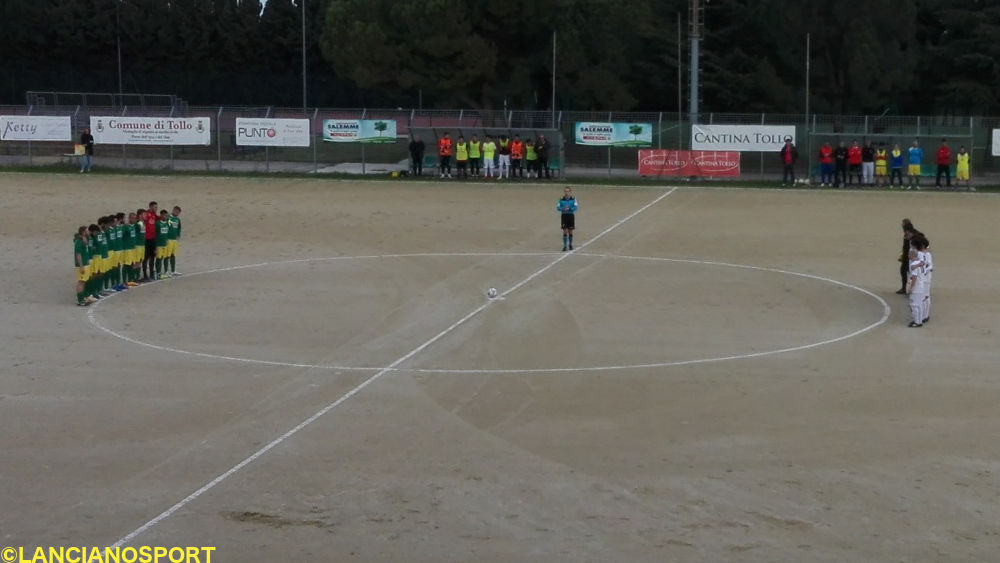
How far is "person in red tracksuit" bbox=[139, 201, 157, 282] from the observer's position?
2583 cm

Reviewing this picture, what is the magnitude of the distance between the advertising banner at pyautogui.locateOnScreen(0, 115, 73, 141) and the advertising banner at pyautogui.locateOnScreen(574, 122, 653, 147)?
810 inches

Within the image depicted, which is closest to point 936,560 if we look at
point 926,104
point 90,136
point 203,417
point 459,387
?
Answer: point 459,387

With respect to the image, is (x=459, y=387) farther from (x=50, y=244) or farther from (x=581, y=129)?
(x=581, y=129)

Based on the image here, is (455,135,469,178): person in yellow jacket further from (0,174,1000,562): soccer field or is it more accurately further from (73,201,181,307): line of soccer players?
(73,201,181,307): line of soccer players

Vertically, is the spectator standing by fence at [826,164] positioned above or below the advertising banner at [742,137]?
below

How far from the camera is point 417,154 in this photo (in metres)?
48.9

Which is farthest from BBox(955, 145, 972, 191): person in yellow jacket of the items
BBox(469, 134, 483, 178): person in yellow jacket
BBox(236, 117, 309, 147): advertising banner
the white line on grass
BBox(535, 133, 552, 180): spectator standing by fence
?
BBox(236, 117, 309, 147): advertising banner

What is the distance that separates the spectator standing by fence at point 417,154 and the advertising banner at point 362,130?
67.6 inches

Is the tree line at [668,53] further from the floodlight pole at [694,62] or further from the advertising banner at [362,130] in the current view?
the advertising banner at [362,130]

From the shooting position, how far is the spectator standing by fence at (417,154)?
4888 cm

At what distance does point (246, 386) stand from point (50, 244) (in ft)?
51.0

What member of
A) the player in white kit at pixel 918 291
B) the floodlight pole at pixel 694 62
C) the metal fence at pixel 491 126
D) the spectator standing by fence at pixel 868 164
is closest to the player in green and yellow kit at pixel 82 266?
the player in white kit at pixel 918 291

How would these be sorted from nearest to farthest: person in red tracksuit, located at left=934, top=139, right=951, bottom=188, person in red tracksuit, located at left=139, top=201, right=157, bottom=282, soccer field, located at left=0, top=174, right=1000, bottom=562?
soccer field, located at left=0, top=174, right=1000, bottom=562, person in red tracksuit, located at left=139, top=201, right=157, bottom=282, person in red tracksuit, located at left=934, top=139, right=951, bottom=188

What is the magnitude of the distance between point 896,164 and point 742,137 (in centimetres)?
569
